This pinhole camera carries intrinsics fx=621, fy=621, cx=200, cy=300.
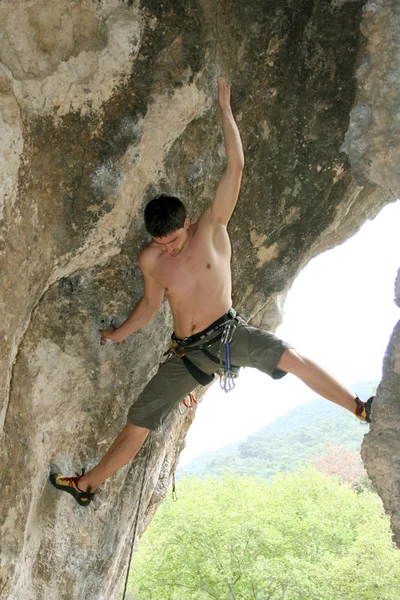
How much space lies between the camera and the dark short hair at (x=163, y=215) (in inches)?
168

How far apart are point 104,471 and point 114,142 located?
2568mm

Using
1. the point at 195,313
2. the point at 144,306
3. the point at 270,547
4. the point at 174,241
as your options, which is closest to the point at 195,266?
the point at 174,241

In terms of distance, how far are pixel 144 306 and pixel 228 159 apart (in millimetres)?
1382

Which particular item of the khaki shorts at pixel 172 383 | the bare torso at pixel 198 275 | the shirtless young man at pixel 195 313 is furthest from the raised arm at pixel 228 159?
the khaki shorts at pixel 172 383

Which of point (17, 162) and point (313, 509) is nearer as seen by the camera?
point (17, 162)

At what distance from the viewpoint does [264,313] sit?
773 centimetres

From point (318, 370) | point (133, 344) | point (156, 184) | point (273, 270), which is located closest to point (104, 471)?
point (133, 344)

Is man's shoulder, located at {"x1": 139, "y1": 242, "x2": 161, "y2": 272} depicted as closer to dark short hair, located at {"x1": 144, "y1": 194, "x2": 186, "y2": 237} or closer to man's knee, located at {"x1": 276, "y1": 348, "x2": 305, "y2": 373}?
dark short hair, located at {"x1": 144, "y1": 194, "x2": 186, "y2": 237}

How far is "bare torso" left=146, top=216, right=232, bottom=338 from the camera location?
454 cm

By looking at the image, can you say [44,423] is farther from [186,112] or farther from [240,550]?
[240,550]

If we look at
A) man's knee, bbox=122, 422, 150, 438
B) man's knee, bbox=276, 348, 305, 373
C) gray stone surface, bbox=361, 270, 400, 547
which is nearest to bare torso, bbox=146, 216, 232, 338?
man's knee, bbox=276, 348, 305, 373

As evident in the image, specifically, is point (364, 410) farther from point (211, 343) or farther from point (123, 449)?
point (123, 449)

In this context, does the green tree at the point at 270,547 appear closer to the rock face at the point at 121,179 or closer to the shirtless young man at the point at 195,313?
the rock face at the point at 121,179

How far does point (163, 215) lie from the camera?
169 inches
